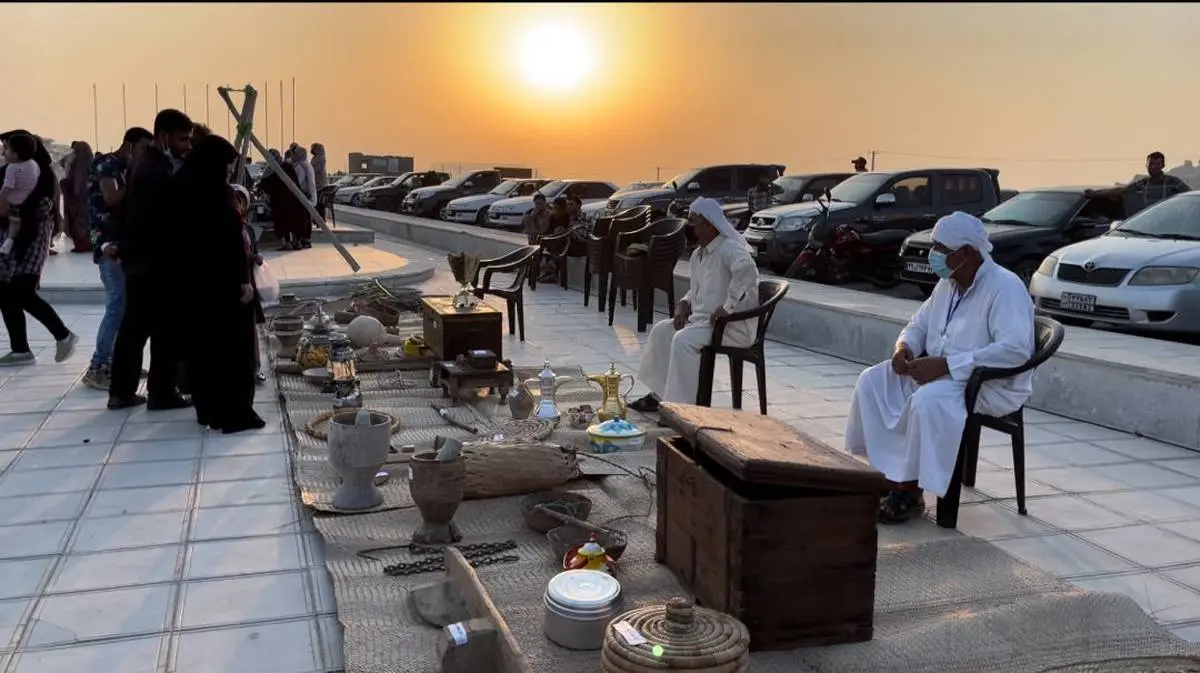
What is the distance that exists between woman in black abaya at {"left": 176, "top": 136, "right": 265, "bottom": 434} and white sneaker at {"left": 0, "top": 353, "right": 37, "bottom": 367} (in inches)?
87.6

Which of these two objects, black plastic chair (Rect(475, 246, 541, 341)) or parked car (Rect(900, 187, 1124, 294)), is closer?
black plastic chair (Rect(475, 246, 541, 341))

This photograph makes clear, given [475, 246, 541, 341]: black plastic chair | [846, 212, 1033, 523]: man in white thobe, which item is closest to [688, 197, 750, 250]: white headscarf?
[846, 212, 1033, 523]: man in white thobe

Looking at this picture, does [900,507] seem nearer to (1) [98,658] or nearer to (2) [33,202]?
(1) [98,658]

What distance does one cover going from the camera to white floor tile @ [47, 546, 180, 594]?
317cm

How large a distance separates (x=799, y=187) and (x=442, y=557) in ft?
38.4

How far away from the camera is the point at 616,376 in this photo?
5.06m

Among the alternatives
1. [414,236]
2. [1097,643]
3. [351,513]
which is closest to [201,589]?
[351,513]

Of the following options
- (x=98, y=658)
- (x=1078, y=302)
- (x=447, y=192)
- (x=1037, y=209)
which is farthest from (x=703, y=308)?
(x=447, y=192)

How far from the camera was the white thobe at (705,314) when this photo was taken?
5199mm

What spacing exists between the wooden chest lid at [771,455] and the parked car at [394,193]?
2593cm

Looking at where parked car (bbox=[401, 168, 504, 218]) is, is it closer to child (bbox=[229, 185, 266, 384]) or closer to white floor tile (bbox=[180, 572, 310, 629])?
child (bbox=[229, 185, 266, 384])

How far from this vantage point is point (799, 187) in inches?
556

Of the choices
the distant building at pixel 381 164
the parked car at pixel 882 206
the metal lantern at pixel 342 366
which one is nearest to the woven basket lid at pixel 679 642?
the metal lantern at pixel 342 366

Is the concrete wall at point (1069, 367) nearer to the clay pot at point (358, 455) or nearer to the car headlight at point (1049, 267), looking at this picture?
the car headlight at point (1049, 267)
